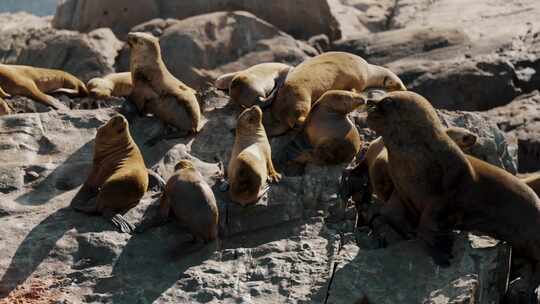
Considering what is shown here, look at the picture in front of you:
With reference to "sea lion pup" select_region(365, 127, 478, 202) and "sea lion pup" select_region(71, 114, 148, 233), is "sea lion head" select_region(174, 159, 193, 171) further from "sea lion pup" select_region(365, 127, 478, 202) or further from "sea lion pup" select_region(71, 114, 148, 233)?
"sea lion pup" select_region(365, 127, 478, 202)

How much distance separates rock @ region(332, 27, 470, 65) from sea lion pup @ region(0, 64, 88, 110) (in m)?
6.77

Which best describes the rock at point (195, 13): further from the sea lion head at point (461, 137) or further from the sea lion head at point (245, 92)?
the sea lion head at point (461, 137)

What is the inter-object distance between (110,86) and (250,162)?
3.76 metres

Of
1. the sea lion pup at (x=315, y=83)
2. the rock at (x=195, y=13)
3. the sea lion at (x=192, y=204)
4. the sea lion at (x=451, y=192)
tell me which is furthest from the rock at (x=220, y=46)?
the sea lion at (x=451, y=192)

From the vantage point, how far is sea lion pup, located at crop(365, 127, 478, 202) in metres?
8.09

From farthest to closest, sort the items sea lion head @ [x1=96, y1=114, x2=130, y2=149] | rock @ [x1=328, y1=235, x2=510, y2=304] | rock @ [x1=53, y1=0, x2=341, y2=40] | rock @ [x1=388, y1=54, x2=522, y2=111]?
1. rock @ [x1=53, y1=0, x2=341, y2=40]
2. rock @ [x1=388, y1=54, x2=522, y2=111]
3. sea lion head @ [x1=96, y1=114, x2=130, y2=149]
4. rock @ [x1=328, y1=235, x2=510, y2=304]

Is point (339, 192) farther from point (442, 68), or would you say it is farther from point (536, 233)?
point (442, 68)

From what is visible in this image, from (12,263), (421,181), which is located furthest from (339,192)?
(12,263)

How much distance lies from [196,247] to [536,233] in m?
2.65

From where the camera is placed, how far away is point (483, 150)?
30.5 ft

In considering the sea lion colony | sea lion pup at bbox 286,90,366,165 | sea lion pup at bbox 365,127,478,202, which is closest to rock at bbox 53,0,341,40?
the sea lion colony

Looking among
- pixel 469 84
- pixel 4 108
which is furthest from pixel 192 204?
pixel 469 84

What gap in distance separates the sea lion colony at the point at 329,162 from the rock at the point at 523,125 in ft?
11.6

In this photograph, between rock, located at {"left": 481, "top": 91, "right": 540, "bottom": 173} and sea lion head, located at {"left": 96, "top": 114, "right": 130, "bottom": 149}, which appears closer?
sea lion head, located at {"left": 96, "top": 114, "right": 130, "bottom": 149}
